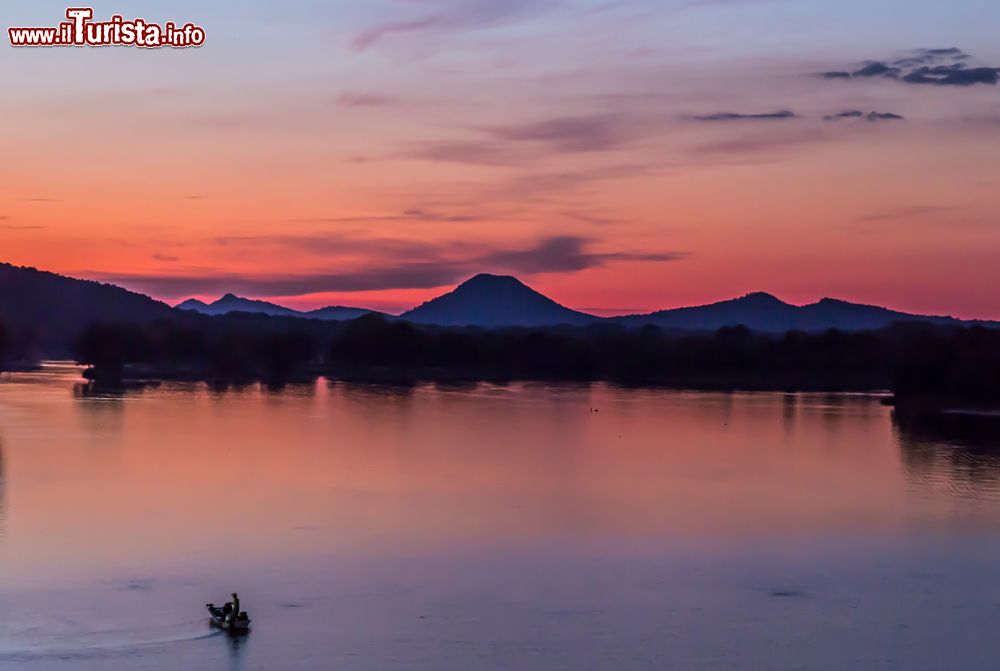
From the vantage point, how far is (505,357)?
108375mm

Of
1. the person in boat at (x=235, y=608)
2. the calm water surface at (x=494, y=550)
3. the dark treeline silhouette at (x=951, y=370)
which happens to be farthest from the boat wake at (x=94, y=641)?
the dark treeline silhouette at (x=951, y=370)

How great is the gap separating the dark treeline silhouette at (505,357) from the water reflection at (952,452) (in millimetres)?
33242

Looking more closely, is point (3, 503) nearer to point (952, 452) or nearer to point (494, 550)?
point (494, 550)

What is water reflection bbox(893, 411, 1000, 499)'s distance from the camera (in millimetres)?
34688

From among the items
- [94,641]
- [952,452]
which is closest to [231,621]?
[94,641]

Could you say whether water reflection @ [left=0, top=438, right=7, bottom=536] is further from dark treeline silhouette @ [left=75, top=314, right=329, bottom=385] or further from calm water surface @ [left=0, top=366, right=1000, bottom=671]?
dark treeline silhouette @ [left=75, top=314, right=329, bottom=385]

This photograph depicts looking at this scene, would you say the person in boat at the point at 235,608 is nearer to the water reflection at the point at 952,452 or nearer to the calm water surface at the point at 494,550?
the calm water surface at the point at 494,550

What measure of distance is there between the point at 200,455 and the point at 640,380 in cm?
6736

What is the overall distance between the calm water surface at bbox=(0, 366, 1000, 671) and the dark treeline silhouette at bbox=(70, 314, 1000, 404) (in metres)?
49.6

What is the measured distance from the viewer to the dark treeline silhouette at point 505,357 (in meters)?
96.8

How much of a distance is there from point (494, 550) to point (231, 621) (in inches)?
290

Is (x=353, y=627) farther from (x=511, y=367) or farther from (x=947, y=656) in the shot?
(x=511, y=367)

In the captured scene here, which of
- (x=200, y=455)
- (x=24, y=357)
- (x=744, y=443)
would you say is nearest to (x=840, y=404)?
(x=744, y=443)

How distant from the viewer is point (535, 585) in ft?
68.0
